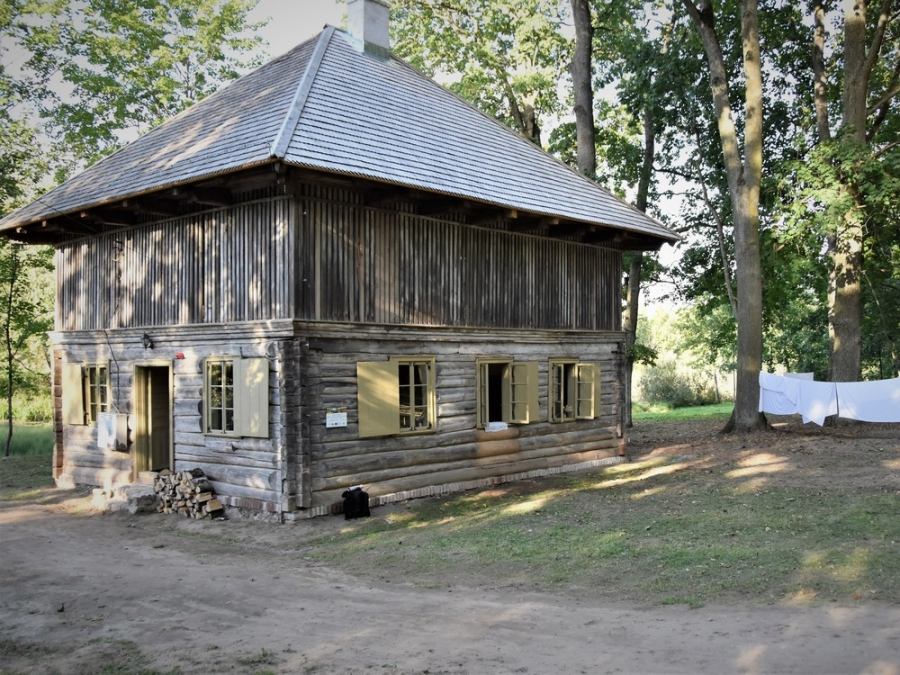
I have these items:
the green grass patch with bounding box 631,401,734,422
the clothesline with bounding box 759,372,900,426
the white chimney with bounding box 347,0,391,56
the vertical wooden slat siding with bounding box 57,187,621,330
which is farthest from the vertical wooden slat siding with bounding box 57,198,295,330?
the green grass patch with bounding box 631,401,734,422

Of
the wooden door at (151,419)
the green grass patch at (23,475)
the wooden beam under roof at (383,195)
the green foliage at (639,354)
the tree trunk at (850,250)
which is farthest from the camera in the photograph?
the green foliage at (639,354)

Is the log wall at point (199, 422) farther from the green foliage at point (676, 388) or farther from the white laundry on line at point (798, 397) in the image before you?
the green foliage at point (676, 388)

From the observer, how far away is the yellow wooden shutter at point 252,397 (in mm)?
12289

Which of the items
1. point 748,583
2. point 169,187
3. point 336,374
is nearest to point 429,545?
point 336,374

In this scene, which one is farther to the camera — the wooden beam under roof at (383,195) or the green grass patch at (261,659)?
the wooden beam under roof at (383,195)

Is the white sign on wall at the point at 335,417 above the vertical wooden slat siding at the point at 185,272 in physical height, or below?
below

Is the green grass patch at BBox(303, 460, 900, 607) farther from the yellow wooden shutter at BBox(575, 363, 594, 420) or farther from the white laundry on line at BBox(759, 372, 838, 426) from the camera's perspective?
the white laundry on line at BBox(759, 372, 838, 426)

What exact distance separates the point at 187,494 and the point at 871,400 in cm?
1422

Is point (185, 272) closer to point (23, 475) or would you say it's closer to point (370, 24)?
point (370, 24)

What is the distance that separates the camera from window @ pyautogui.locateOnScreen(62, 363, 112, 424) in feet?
51.7

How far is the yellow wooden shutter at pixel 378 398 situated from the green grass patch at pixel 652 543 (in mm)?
1444

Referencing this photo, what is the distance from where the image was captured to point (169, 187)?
12.5m

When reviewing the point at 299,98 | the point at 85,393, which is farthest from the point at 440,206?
the point at 85,393

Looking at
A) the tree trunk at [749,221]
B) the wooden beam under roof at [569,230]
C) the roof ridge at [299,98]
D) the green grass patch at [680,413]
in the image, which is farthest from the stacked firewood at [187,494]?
the green grass patch at [680,413]
